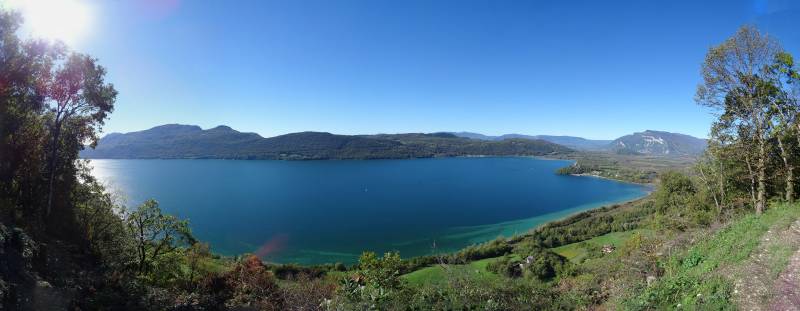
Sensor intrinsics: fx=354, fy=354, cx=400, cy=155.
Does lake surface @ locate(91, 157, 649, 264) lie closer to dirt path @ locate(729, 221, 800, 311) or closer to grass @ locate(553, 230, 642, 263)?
grass @ locate(553, 230, 642, 263)

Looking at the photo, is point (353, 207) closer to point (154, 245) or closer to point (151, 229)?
point (154, 245)

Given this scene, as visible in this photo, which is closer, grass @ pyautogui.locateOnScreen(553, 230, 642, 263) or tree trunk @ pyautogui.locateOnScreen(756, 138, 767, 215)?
tree trunk @ pyautogui.locateOnScreen(756, 138, 767, 215)

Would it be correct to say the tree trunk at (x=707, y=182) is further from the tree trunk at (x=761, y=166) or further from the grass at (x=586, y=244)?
the grass at (x=586, y=244)

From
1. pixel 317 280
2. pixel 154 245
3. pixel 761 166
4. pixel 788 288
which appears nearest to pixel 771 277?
pixel 788 288

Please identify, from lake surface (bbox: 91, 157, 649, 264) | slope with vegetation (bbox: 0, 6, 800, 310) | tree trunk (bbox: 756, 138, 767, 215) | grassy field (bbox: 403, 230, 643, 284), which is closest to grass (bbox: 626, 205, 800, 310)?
slope with vegetation (bbox: 0, 6, 800, 310)

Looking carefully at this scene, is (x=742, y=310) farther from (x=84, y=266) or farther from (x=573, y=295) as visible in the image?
(x=84, y=266)

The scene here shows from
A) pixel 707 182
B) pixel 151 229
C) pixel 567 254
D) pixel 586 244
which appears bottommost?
pixel 567 254

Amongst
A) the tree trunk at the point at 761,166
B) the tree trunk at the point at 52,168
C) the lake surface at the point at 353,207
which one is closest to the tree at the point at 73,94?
the tree trunk at the point at 52,168
